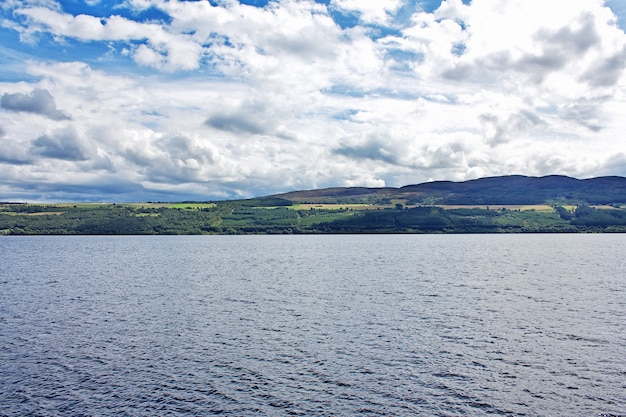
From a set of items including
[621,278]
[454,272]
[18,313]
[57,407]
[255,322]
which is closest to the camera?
[57,407]

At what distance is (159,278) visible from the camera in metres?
98.7

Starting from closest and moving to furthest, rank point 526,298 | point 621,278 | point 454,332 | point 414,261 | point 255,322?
1. point 454,332
2. point 255,322
3. point 526,298
4. point 621,278
5. point 414,261

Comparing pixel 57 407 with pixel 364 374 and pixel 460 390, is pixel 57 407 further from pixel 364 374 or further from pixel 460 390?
pixel 460 390

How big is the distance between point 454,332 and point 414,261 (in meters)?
83.6

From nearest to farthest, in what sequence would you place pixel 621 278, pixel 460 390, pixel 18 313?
pixel 460 390 < pixel 18 313 < pixel 621 278

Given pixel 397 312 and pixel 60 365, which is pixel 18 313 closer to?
pixel 60 365

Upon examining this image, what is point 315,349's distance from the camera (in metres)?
43.5

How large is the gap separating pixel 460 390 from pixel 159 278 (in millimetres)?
77050

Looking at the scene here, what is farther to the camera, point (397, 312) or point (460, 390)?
point (397, 312)

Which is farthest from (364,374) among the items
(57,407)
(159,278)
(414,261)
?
(414,261)

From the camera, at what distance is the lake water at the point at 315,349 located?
104 ft

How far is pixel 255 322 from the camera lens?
54844mm

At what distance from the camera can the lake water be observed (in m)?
31.6

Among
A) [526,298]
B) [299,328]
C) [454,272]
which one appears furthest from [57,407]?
[454,272]
